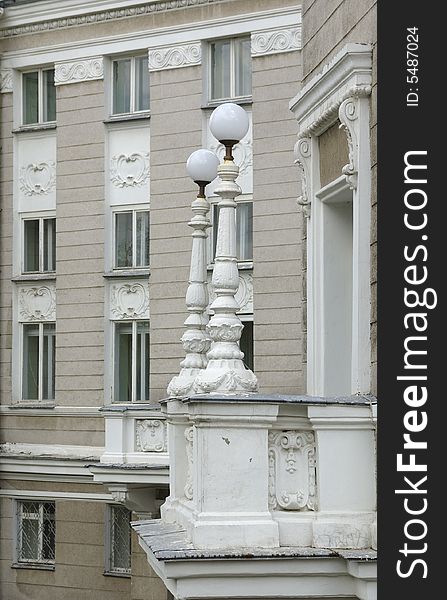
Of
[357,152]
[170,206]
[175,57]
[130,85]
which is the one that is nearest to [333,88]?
[357,152]

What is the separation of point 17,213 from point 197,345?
17882 millimetres

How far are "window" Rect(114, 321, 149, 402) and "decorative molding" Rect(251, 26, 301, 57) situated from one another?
18.1 feet

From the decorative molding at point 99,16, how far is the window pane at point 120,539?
29.5 ft

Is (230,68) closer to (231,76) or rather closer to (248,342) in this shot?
(231,76)

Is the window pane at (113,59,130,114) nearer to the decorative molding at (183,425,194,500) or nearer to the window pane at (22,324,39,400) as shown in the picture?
the window pane at (22,324,39,400)

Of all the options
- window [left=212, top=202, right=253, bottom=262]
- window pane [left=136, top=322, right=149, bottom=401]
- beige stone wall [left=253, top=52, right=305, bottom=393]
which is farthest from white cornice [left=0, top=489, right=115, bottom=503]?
window [left=212, top=202, right=253, bottom=262]

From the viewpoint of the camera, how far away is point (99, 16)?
105 ft

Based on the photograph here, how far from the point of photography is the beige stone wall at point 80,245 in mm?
31969

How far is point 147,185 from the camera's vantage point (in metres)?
31.5

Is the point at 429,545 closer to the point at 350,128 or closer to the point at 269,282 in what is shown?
the point at 350,128

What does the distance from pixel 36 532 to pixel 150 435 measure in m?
6.18

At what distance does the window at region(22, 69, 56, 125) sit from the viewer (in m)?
33.0

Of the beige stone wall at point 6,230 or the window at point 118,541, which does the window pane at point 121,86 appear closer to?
the beige stone wall at point 6,230

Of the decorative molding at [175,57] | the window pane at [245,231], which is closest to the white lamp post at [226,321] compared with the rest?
the window pane at [245,231]
